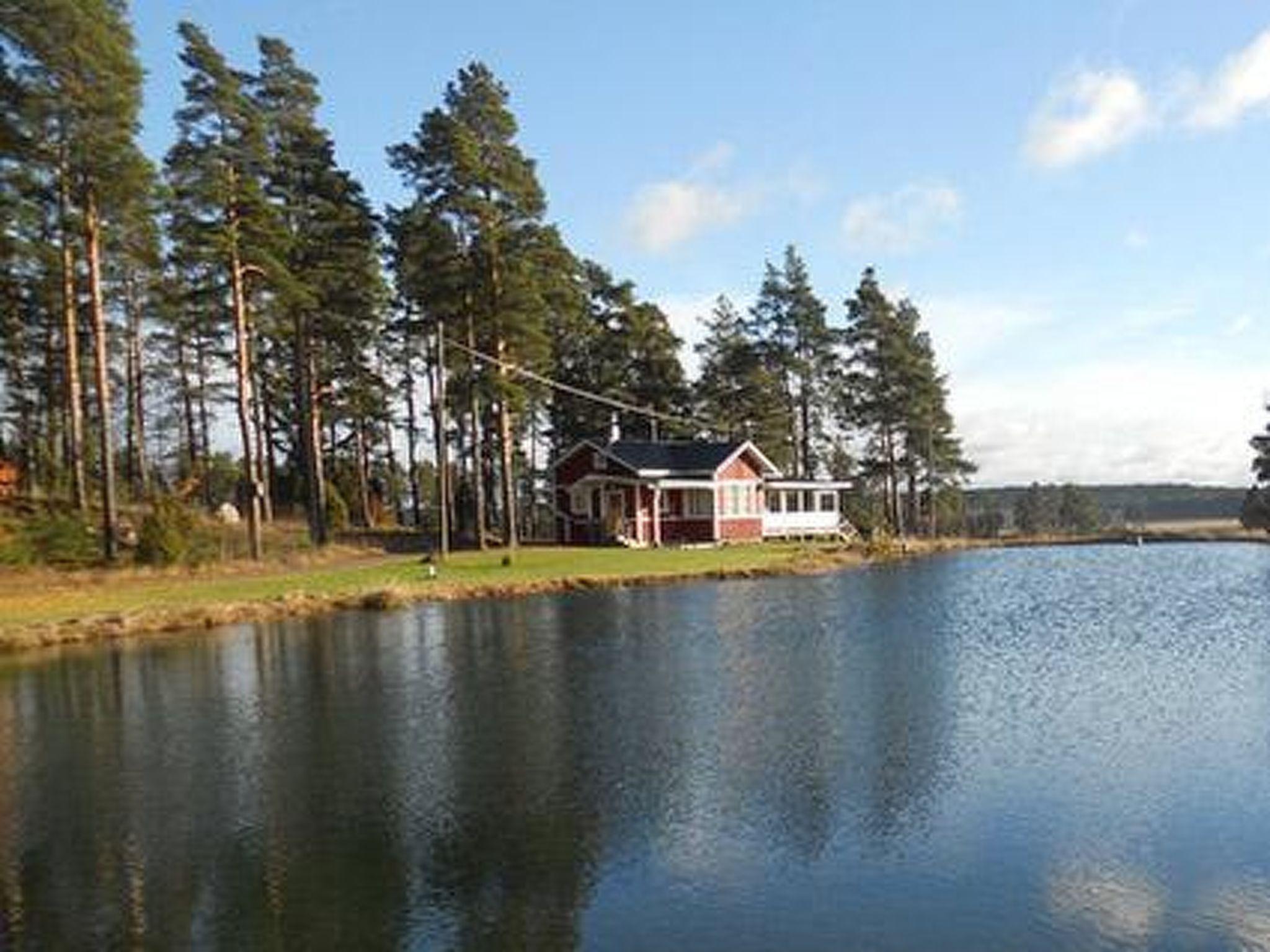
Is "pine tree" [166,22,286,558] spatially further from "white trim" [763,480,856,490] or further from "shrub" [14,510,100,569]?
"white trim" [763,480,856,490]

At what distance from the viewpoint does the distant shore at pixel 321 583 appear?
101 ft

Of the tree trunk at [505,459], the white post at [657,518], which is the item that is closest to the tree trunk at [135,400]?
the tree trunk at [505,459]

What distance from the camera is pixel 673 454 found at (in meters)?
62.1

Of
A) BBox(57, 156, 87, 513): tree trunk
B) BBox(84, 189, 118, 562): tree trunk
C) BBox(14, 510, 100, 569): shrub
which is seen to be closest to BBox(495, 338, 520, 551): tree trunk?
BBox(57, 156, 87, 513): tree trunk

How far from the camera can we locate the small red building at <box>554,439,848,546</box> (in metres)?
58.1

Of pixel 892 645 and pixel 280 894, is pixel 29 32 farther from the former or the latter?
pixel 280 894

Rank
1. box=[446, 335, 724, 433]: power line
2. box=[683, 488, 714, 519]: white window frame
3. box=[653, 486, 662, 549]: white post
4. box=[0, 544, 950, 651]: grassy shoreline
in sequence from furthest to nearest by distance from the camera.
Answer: box=[683, 488, 714, 519]: white window frame < box=[653, 486, 662, 549]: white post < box=[446, 335, 724, 433]: power line < box=[0, 544, 950, 651]: grassy shoreline

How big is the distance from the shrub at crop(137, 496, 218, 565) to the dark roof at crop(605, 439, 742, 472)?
22171 mm

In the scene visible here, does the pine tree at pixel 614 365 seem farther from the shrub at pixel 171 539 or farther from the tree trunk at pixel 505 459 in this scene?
the shrub at pixel 171 539

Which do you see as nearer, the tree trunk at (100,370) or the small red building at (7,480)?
the tree trunk at (100,370)

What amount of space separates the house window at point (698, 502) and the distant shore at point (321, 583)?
15.3 feet

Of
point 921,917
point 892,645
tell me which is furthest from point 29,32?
point 921,917

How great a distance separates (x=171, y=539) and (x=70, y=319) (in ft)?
26.8

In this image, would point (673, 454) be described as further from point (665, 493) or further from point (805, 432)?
point (805, 432)
